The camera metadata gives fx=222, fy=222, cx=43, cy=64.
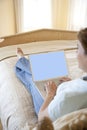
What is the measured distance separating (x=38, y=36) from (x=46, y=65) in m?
0.96

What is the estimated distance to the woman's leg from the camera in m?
1.31

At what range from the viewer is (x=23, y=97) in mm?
1377

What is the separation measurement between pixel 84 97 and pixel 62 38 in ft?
5.06

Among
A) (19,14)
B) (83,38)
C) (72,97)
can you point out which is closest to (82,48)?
(83,38)

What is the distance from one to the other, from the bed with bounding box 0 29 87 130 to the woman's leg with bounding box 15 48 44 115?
0.03 meters

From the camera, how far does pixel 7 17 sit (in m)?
2.90

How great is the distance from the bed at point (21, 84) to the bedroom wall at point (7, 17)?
675 millimetres

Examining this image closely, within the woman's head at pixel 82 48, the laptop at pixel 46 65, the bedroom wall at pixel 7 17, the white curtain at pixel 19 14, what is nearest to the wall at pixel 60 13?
the white curtain at pixel 19 14

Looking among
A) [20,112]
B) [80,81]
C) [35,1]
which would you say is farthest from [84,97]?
[35,1]

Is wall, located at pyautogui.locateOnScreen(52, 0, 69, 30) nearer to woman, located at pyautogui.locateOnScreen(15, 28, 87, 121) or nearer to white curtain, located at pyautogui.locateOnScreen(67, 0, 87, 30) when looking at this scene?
white curtain, located at pyautogui.locateOnScreen(67, 0, 87, 30)

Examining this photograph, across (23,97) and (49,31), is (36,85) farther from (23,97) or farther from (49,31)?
(49,31)

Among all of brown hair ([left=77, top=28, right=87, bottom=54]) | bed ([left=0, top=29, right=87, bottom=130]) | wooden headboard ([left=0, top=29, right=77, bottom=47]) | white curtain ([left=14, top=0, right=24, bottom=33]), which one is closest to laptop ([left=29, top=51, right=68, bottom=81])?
bed ([left=0, top=29, right=87, bottom=130])

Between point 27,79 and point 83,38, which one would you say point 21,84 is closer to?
point 27,79

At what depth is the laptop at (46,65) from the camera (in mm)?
1491
